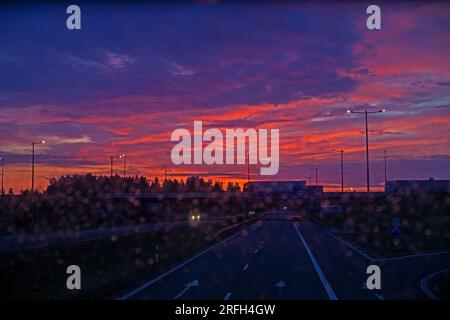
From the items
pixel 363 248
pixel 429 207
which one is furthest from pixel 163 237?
pixel 429 207

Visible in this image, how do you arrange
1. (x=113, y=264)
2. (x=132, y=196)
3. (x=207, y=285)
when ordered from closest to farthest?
(x=207, y=285) → (x=113, y=264) → (x=132, y=196)

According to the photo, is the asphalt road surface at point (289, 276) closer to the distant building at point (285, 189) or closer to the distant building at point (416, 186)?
the distant building at point (285, 189)

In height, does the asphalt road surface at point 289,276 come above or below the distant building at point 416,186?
below

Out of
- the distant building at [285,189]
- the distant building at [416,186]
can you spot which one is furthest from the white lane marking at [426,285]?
the distant building at [416,186]

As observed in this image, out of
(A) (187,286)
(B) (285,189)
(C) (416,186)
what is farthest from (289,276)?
(C) (416,186)

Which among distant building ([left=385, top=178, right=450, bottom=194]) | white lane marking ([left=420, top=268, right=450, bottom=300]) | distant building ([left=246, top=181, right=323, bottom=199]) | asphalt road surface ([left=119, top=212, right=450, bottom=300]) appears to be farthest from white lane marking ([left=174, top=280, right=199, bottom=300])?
distant building ([left=385, top=178, right=450, bottom=194])

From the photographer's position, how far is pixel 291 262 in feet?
95.8

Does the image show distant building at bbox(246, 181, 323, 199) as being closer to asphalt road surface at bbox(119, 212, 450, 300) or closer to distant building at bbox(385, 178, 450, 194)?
distant building at bbox(385, 178, 450, 194)

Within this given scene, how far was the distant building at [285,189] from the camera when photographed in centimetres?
9423

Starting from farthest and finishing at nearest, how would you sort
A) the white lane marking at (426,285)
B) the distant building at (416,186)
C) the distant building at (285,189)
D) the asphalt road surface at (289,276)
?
the distant building at (416,186), the distant building at (285,189), the asphalt road surface at (289,276), the white lane marking at (426,285)

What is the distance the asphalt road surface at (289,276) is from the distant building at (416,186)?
7064cm

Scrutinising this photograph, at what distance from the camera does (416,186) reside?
10994 cm
